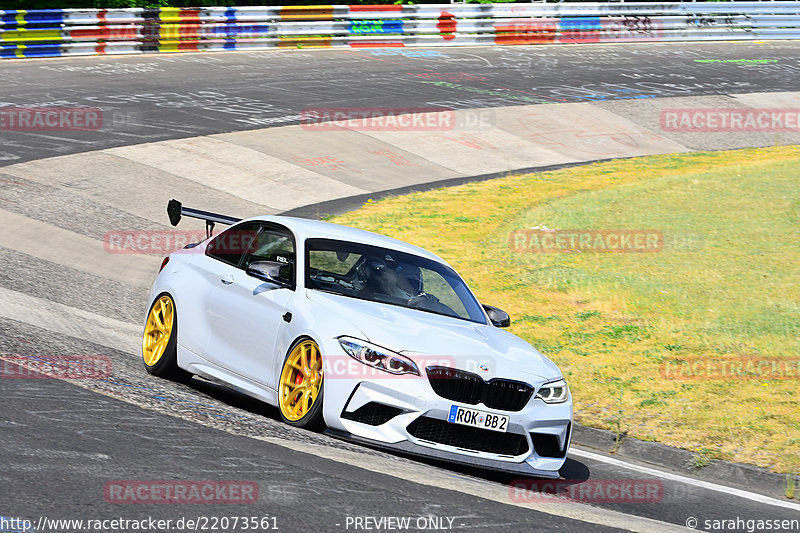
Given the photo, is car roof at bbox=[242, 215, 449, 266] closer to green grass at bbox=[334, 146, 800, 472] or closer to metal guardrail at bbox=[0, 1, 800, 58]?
green grass at bbox=[334, 146, 800, 472]

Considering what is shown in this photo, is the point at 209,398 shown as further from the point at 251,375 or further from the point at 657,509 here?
the point at 657,509

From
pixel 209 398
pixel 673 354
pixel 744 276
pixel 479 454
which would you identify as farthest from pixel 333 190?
pixel 479 454

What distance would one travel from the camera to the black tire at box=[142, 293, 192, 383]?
871cm

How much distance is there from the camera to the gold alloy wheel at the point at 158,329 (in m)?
8.88

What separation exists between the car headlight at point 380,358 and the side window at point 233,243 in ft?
6.70

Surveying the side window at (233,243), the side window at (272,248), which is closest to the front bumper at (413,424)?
the side window at (272,248)

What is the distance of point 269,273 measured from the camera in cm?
795

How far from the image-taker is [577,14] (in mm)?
37000

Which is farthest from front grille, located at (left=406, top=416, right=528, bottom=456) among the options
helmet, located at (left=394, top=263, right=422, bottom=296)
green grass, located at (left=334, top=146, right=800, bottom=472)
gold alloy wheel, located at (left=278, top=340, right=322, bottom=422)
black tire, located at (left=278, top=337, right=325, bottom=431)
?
green grass, located at (left=334, top=146, right=800, bottom=472)

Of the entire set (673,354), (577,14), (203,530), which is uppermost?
(577,14)

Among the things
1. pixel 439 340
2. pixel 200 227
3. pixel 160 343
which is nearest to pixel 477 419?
pixel 439 340

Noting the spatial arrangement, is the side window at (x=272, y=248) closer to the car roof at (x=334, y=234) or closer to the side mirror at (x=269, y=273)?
the car roof at (x=334, y=234)

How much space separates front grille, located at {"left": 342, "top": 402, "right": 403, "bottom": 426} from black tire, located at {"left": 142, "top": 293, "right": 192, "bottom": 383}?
2390mm

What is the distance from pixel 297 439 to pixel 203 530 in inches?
71.7
